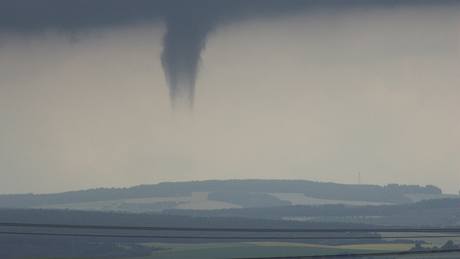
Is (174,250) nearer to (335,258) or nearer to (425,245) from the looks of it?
(425,245)

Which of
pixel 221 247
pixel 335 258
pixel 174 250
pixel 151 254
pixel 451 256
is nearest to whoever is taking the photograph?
pixel 335 258

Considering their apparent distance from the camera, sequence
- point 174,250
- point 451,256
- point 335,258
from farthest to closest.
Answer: point 174,250, point 451,256, point 335,258

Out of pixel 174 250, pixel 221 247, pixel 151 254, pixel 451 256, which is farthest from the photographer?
pixel 221 247

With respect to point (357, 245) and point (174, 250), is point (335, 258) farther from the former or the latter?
point (357, 245)

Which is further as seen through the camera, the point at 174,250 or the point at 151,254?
the point at 174,250

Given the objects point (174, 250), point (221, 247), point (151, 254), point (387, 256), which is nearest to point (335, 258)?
point (387, 256)

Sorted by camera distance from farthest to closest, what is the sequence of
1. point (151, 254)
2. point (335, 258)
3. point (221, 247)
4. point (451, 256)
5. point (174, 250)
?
point (221, 247) < point (174, 250) < point (151, 254) < point (451, 256) < point (335, 258)

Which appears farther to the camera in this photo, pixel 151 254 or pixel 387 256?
pixel 151 254

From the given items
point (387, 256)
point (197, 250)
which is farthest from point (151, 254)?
point (387, 256)
